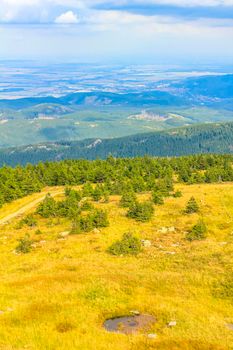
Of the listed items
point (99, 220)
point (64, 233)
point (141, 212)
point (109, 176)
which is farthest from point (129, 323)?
point (109, 176)

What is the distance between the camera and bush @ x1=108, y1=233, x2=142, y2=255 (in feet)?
149

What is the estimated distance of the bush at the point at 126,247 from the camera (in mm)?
45400

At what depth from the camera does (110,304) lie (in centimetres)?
2991

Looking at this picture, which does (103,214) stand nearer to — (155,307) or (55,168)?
(155,307)

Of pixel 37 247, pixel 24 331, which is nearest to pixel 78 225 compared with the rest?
pixel 37 247

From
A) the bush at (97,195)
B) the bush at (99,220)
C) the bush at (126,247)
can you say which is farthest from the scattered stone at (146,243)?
the bush at (97,195)

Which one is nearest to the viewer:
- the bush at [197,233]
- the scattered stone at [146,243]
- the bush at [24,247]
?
the scattered stone at [146,243]

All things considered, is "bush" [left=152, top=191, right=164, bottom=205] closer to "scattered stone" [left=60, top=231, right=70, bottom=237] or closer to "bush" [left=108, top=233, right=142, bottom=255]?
"scattered stone" [left=60, top=231, right=70, bottom=237]

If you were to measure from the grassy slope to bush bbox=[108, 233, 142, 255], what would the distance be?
107 centimetres

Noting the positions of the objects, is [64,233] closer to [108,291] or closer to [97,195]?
[97,195]

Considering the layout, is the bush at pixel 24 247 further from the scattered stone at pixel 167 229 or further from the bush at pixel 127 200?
the bush at pixel 127 200

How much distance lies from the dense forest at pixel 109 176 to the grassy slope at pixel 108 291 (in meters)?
32.1

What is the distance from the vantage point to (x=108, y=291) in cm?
3219

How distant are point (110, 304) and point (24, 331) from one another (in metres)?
7.07
